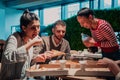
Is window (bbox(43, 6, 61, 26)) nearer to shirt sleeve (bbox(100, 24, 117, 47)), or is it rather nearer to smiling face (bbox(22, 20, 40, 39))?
shirt sleeve (bbox(100, 24, 117, 47))

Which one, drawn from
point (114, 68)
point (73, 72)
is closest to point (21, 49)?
point (73, 72)

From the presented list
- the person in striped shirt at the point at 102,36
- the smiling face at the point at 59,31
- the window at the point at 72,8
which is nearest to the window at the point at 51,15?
the window at the point at 72,8

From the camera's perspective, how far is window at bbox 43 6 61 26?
1203 cm

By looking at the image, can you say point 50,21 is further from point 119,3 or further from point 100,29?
point 100,29

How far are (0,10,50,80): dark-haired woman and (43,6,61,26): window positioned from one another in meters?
9.96

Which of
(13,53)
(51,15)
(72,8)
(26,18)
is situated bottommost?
(13,53)

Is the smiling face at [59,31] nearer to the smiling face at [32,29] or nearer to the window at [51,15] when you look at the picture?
the smiling face at [32,29]

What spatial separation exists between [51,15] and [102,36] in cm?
1005

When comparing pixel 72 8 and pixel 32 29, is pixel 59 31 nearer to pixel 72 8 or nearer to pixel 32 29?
pixel 32 29

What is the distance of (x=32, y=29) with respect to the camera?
6.53ft

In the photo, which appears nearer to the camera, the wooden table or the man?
the wooden table

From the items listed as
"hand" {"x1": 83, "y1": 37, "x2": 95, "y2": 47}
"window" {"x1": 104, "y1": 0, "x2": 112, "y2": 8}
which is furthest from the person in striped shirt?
"window" {"x1": 104, "y1": 0, "x2": 112, "y2": 8}

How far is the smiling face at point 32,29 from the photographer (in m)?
1.98

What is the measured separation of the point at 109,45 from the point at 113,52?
8cm
